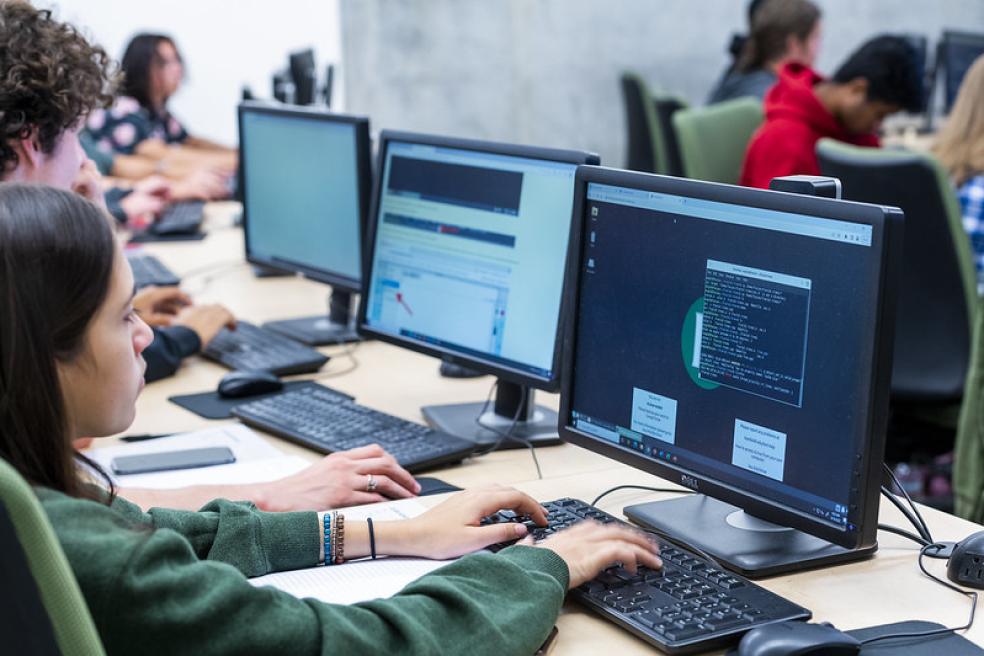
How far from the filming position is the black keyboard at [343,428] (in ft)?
5.73

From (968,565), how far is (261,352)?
146 centimetres

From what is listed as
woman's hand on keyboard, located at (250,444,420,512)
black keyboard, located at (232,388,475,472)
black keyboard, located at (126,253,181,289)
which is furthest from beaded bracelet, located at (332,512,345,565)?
black keyboard, located at (126,253,181,289)

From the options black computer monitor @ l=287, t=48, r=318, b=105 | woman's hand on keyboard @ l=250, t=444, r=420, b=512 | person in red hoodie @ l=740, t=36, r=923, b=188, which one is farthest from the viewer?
black computer monitor @ l=287, t=48, r=318, b=105

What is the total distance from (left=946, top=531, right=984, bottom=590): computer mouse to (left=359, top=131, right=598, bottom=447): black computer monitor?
0.61 metres

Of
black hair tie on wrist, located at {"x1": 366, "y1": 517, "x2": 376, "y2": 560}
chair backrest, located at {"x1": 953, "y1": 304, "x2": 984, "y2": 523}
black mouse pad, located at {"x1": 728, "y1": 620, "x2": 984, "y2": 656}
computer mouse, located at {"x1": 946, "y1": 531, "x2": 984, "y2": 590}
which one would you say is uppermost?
computer mouse, located at {"x1": 946, "y1": 531, "x2": 984, "y2": 590}

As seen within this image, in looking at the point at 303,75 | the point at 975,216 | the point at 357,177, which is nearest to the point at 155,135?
the point at 303,75

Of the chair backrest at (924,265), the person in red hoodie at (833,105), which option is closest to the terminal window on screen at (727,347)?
the chair backrest at (924,265)

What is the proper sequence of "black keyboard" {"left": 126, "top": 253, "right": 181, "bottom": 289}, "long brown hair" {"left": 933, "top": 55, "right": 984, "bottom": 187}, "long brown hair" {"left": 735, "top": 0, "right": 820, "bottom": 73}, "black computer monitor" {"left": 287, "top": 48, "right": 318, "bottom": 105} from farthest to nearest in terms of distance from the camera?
"long brown hair" {"left": 735, "top": 0, "right": 820, "bottom": 73} → "black computer monitor" {"left": 287, "top": 48, "right": 318, "bottom": 105} → "long brown hair" {"left": 933, "top": 55, "right": 984, "bottom": 187} → "black keyboard" {"left": 126, "top": 253, "right": 181, "bottom": 289}

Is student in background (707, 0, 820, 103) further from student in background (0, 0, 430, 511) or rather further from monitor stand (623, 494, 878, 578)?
monitor stand (623, 494, 878, 578)

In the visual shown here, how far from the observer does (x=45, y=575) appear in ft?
2.74

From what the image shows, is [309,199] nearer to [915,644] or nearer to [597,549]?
[597,549]

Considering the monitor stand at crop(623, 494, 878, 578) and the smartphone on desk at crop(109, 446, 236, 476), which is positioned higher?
the monitor stand at crop(623, 494, 878, 578)

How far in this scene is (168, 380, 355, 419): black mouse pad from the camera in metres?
2.04

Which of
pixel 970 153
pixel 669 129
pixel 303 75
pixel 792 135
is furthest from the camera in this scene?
pixel 669 129
